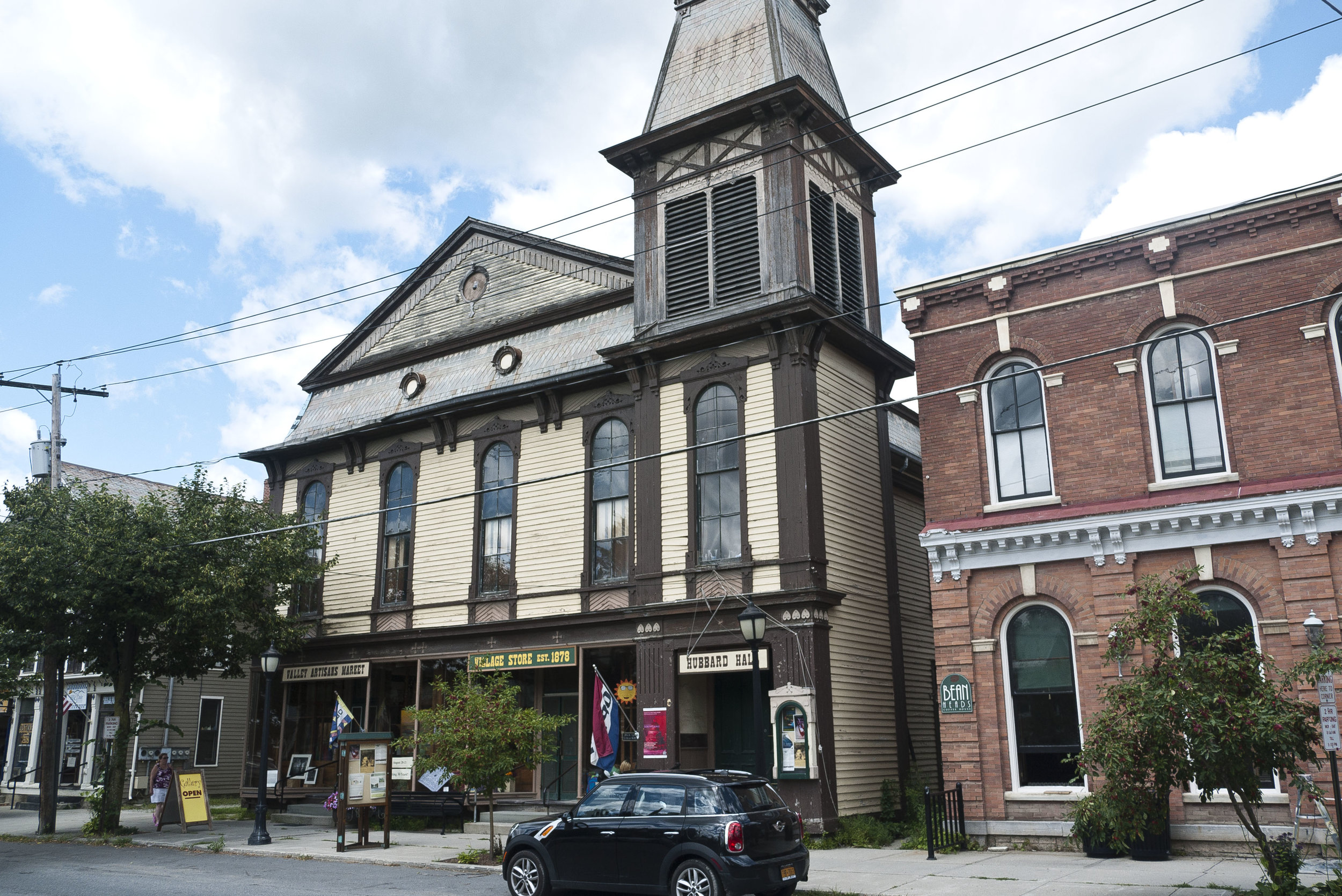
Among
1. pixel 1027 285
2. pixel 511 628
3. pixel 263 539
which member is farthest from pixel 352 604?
pixel 1027 285

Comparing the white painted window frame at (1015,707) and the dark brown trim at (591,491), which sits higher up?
the dark brown trim at (591,491)

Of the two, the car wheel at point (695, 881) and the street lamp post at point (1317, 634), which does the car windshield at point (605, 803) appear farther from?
the street lamp post at point (1317, 634)

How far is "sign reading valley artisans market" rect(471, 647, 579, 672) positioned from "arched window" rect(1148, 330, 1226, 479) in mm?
12607

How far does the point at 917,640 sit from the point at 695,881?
45.9 feet

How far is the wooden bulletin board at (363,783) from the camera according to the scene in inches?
811

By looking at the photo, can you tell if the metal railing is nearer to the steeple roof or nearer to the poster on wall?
the poster on wall

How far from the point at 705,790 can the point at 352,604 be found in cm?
1737

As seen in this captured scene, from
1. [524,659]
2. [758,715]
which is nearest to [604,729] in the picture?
[524,659]

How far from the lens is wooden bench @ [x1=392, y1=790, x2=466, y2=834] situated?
24203 mm

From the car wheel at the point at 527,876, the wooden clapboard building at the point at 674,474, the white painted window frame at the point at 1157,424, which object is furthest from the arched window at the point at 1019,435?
the car wheel at the point at 527,876

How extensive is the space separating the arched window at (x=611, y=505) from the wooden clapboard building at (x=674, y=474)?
61 millimetres

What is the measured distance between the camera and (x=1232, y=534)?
653 inches

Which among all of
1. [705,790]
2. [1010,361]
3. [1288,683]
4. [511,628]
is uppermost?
[1010,361]

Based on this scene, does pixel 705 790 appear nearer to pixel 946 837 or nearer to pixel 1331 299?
pixel 946 837
